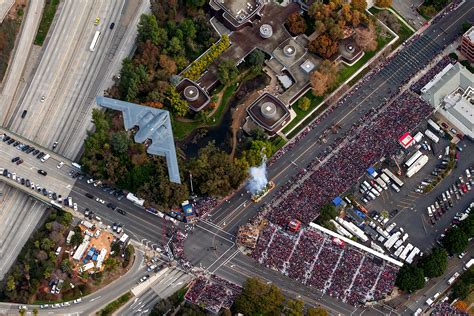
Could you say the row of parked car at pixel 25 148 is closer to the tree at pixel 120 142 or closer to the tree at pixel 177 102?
the tree at pixel 120 142

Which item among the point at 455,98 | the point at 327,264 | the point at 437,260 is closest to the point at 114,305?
the point at 327,264

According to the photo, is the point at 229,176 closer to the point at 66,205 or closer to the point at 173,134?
the point at 173,134

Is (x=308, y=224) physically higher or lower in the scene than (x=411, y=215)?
lower

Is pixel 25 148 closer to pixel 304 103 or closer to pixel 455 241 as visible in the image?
pixel 304 103

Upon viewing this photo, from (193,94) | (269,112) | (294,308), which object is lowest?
(294,308)

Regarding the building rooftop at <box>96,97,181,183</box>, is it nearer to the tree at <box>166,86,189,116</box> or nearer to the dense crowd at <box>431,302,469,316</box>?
the tree at <box>166,86,189,116</box>

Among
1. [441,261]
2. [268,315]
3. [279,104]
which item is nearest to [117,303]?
[268,315]

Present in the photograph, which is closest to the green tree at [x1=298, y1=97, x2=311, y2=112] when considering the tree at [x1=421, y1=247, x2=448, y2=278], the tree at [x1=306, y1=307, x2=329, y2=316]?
the tree at [x1=421, y1=247, x2=448, y2=278]
